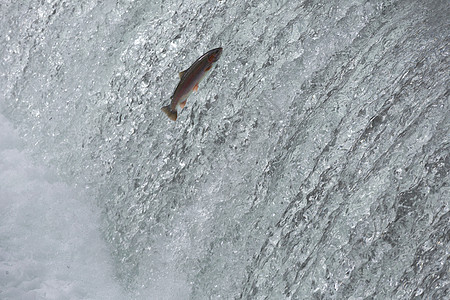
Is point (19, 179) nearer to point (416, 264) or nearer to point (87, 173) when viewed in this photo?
point (87, 173)

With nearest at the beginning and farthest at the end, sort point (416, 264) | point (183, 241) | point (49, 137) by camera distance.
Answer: point (416, 264) → point (183, 241) → point (49, 137)

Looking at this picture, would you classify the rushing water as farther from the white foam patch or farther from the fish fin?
the fish fin

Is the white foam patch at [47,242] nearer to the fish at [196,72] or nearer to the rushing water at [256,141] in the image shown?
the rushing water at [256,141]

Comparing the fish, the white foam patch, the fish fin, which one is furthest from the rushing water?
the fish

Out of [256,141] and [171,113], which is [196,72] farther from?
[256,141]

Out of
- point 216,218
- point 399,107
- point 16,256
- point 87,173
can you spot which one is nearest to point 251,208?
point 216,218

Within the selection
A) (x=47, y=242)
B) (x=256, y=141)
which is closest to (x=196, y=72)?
(x=256, y=141)

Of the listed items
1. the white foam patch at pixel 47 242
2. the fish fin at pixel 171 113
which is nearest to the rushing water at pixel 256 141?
the white foam patch at pixel 47 242
